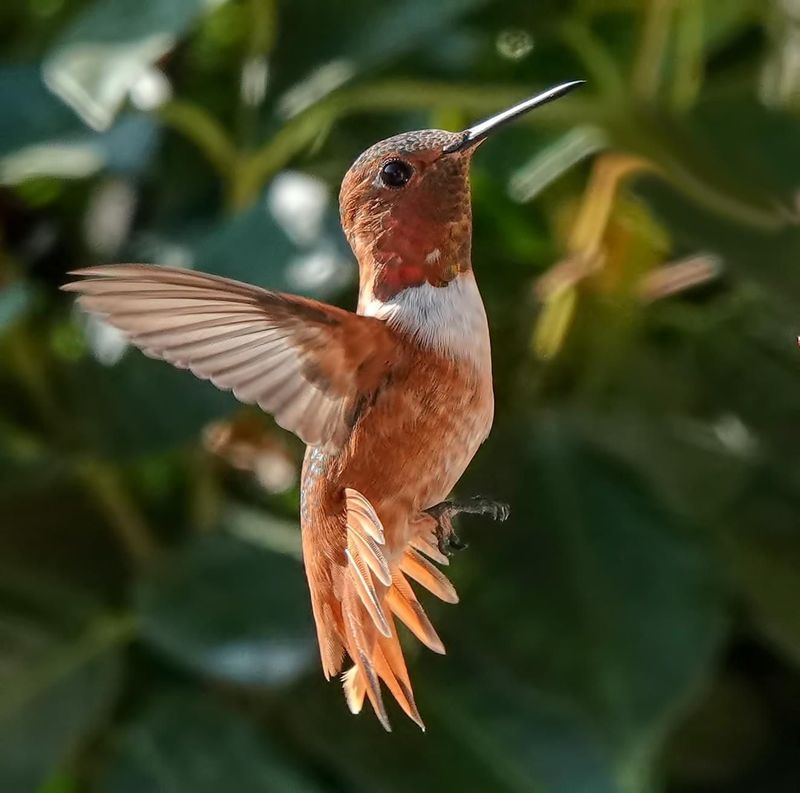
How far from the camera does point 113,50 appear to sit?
729mm

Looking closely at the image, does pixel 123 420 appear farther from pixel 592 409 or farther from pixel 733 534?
pixel 733 534

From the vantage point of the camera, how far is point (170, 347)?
14.4 inches

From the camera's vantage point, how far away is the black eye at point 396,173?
15.1 inches

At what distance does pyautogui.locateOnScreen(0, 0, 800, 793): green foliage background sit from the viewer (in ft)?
2.83

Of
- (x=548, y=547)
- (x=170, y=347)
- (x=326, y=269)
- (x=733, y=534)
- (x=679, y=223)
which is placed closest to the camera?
(x=170, y=347)

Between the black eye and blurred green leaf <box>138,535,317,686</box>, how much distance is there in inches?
20.9

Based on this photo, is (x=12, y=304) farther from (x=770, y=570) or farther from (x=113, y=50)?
(x=770, y=570)

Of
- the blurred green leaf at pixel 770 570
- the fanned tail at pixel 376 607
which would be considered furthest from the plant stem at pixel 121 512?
the fanned tail at pixel 376 607

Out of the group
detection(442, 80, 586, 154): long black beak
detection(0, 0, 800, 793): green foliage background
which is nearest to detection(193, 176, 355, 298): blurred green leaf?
detection(0, 0, 800, 793): green foliage background

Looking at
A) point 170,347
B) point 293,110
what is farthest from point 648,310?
point 170,347

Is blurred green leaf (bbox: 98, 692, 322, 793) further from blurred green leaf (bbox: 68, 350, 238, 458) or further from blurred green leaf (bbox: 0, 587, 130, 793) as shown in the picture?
blurred green leaf (bbox: 68, 350, 238, 458)

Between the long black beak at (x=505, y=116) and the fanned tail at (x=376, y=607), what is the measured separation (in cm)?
11

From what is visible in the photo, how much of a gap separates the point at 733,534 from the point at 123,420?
0.53 meters

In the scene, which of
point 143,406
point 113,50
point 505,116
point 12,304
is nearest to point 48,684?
point 143,406
